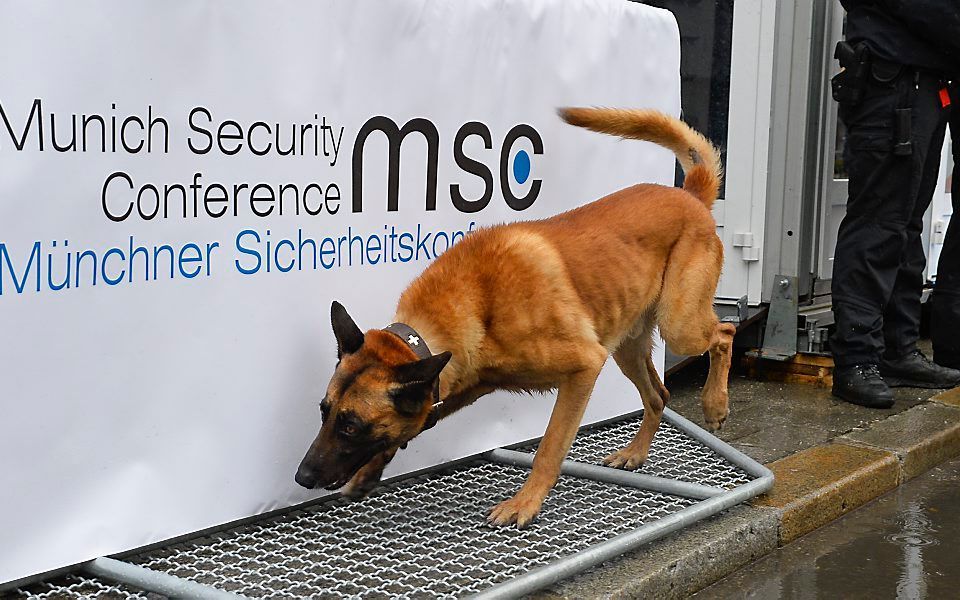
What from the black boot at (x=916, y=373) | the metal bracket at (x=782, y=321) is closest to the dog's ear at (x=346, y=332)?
the metal bracket at (x=782, y=321)

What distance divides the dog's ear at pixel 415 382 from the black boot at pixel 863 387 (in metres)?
3.28

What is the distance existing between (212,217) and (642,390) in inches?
80.6

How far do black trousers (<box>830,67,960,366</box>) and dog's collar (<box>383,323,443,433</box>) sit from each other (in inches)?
123

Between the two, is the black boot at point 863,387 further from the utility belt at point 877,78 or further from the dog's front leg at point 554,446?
the dog's front leg at point 554,446

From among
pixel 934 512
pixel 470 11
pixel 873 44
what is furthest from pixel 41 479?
pixel 873 44

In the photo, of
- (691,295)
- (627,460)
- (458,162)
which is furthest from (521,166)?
(627,460)

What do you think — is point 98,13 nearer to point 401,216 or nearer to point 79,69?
point 79,69

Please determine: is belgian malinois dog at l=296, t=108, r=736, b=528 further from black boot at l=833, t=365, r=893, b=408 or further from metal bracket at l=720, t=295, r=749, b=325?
metal bracket at l=720, t=295, r=749, b=325

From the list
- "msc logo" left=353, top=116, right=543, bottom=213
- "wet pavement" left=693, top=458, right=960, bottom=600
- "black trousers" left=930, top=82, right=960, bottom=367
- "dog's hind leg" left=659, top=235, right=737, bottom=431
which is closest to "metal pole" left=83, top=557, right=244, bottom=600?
"msc logo" left=353, top=116, right=543, bottom=213

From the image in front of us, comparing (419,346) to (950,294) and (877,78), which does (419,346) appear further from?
(950,294)

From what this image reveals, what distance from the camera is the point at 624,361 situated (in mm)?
4539

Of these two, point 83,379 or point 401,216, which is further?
point 401,216

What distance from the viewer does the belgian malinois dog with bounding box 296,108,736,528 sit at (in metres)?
3.29

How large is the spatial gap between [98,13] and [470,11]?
61.6 inches
